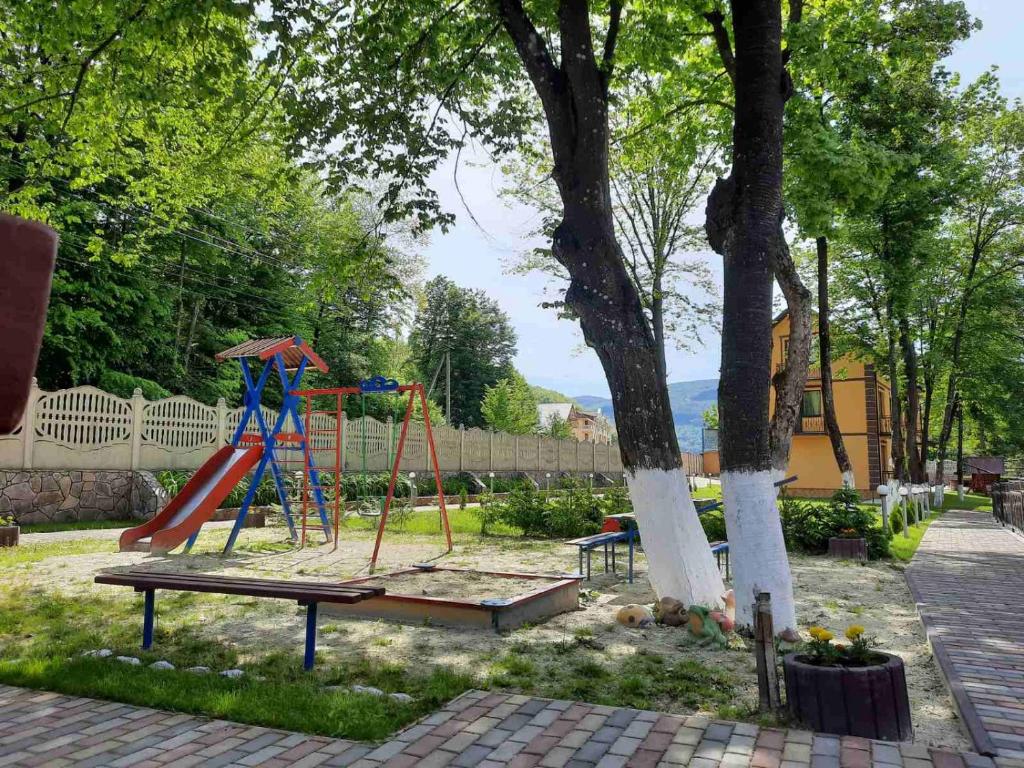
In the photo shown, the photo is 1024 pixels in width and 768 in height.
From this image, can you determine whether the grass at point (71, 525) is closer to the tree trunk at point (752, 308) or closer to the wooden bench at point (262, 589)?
the wooden bench at point (262, 589)

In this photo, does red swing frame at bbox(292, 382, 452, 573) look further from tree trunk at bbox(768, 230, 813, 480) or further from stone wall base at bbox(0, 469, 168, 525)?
stone wall base at bbox(0, 469, 168, 525)

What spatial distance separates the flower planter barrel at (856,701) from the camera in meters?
3.69

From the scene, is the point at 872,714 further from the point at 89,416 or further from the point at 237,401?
the point at 237,401

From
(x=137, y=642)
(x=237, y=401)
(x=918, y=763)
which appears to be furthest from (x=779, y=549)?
(x=237, y=401)

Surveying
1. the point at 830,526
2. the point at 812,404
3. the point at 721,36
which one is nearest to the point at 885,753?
the point at 721,36

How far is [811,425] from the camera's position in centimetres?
3391

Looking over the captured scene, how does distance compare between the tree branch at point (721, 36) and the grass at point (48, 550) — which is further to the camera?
the grass at point (48, 550)

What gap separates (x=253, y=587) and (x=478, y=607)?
76.4 inches

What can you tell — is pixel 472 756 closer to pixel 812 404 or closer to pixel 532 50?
pixel 532 50

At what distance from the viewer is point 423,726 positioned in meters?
3.87

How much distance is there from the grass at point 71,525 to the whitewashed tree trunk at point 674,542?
12.1m

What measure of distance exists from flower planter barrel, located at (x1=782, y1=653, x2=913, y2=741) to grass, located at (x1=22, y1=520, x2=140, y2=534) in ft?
46.2

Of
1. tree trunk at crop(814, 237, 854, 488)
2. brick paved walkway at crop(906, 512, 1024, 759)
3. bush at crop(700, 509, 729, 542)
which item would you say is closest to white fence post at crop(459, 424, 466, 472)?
tree trunk at crop(814, 237, 854, 488)

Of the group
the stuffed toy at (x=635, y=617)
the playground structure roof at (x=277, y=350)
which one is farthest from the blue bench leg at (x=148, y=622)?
the playground structure roof at (x=277, y=350)
